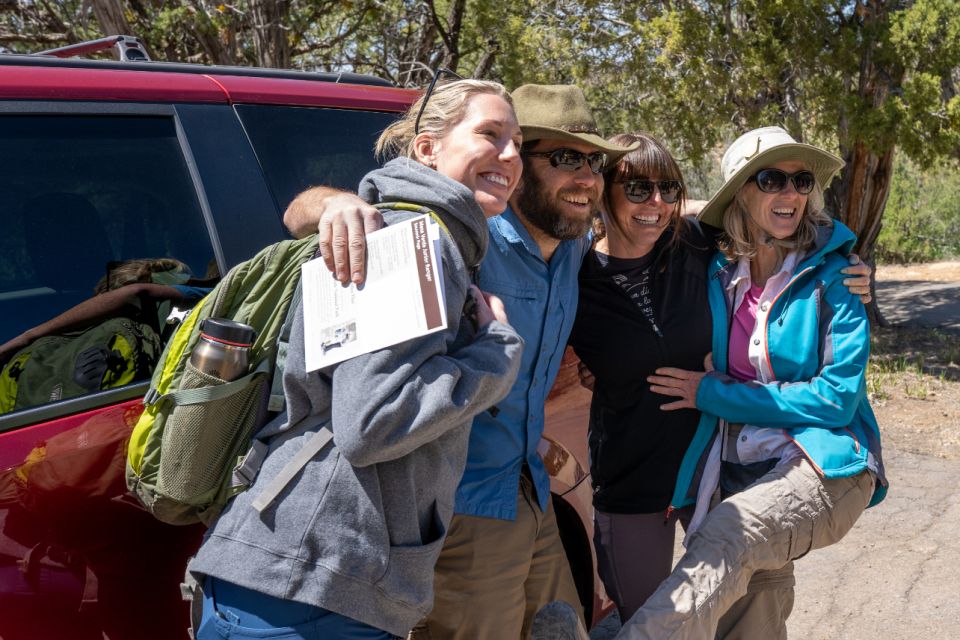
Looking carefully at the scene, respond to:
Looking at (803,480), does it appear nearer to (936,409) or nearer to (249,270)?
(249,270)

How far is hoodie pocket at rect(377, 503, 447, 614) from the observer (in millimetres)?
1679

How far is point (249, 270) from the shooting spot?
1.84m

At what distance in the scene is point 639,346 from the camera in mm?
2766

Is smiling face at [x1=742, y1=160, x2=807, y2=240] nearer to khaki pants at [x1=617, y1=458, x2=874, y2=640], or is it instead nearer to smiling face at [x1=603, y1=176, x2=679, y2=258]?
smiling face at [x1=603, y1=176, x2=679, y2=258]

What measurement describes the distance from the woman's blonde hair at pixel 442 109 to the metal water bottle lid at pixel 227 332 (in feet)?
2.17

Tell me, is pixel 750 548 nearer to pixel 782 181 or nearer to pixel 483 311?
pixel 782 181

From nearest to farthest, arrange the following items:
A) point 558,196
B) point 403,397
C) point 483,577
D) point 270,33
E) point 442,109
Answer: point 403,397
point 442,109
point 483,577
point 558,196
point 270,33

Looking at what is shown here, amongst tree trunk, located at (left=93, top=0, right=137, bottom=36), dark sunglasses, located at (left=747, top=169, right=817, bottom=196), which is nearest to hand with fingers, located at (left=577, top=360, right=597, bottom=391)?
dark sunglasses, located at (left=747, top=169, right=817, bottom=196)

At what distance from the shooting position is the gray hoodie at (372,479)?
62.0 inches

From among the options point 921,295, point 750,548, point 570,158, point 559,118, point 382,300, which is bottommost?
point 921,295

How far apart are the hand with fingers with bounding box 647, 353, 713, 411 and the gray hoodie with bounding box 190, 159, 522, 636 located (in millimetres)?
1112

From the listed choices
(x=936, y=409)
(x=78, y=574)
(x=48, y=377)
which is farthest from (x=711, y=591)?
(x=936, y=409)

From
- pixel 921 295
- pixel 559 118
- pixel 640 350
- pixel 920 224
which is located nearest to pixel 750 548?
pixel 640 350

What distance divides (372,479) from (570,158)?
1263mm
